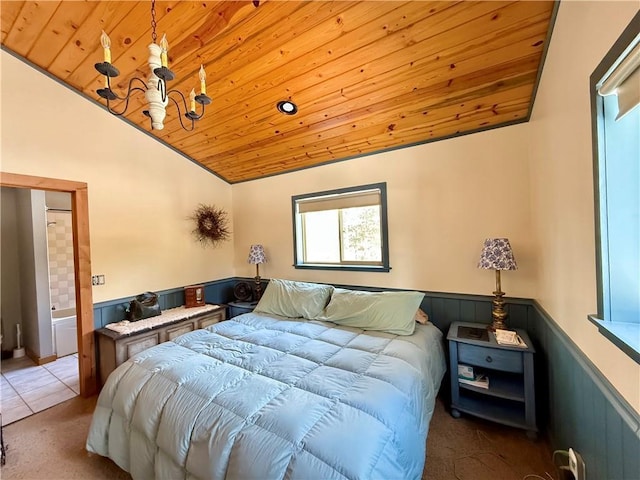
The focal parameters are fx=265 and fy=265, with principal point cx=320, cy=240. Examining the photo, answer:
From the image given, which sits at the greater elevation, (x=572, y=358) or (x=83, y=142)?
(x=83, y=142)

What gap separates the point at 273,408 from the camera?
1.25 m

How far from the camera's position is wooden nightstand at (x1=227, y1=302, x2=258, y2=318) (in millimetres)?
3385

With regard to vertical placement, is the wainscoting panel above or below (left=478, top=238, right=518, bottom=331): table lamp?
below

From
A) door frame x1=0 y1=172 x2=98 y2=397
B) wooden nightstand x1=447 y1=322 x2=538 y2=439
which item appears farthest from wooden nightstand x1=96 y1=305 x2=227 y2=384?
wooden nightstand x1=447 y1=322 x2=538 y2=439

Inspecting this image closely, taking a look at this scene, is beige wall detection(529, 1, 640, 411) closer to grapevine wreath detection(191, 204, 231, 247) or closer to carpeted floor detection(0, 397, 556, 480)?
carpeted floor detection(0, 397, 556, 480)

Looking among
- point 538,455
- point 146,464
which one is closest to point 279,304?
point 146,464

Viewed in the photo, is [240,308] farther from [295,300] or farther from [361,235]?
[361,235]

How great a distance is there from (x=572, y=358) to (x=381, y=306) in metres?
1.25

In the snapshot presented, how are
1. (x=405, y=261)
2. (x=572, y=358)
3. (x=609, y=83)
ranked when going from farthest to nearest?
(x=405, y=261), (x=572, y=358), (x=609, y=83)

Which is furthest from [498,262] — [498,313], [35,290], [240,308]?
[35,290]

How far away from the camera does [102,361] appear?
263 centimetres

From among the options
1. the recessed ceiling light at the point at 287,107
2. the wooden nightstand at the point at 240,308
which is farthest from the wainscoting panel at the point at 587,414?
the wooden nightstand at the point at 240,308

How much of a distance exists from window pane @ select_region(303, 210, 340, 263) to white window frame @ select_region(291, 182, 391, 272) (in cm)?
5

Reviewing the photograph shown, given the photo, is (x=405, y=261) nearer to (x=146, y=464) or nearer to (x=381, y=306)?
(x=381, y=306)
